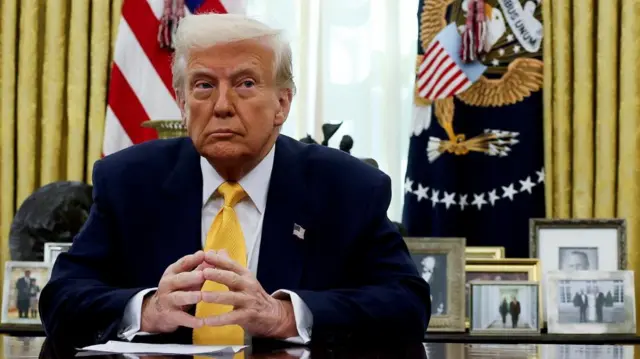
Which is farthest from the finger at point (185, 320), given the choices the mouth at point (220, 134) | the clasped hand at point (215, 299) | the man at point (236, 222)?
the mouth at point (220, 134)

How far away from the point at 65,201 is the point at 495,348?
1947mm

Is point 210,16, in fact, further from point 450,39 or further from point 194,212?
point 450,39

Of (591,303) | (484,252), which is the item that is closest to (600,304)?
(591,303)

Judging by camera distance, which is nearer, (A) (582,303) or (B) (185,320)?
(B) (185,320)

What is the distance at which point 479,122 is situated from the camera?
12.8 feet

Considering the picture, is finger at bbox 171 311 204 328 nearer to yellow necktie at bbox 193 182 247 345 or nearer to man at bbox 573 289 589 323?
yellow necktie at bbox 193 182 247 345

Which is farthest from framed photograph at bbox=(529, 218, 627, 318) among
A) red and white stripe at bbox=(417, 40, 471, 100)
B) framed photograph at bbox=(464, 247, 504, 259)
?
red and white stripe at bbox=(417, 40, 471, 100)

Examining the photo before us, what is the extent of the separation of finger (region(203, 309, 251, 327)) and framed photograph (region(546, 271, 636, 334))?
176cm

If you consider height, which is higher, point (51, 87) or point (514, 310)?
point (51, 87)

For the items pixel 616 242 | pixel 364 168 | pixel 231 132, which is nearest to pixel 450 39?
pixel 616 242

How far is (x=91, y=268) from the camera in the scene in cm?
207

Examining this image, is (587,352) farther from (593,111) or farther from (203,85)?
(593,111)

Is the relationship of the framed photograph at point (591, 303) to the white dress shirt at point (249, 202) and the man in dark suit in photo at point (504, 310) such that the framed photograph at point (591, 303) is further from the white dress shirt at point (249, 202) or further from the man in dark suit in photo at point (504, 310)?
the white dress shirt at point (249, 202)

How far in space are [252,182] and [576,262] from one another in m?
1.76
